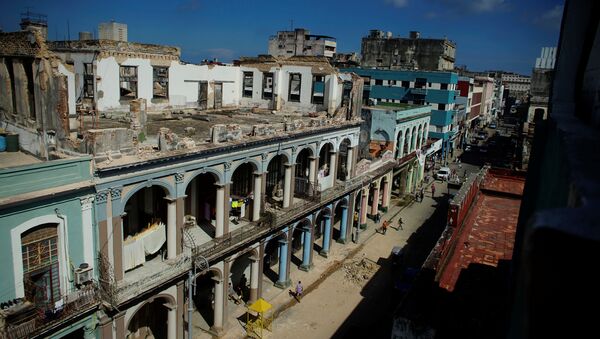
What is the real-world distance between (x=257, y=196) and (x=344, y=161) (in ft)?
44.0

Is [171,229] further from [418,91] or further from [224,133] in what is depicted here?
[418,91]

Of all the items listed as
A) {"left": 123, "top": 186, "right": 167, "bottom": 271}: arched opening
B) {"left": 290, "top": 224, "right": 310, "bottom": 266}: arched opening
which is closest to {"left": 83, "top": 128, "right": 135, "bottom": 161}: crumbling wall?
{"left": 123, "top": 186, "right": 167, "bottom": 271}: arched opening

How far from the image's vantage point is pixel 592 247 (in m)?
1.45

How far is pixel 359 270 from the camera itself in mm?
30344

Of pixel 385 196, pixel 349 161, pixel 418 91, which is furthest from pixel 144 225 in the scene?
pixel 418 91

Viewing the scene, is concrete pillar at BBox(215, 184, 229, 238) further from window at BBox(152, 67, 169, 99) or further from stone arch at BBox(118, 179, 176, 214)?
window at BBox(152, 67, 169, 99)

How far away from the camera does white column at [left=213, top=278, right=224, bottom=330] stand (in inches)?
849

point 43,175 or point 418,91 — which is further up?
point 418,91

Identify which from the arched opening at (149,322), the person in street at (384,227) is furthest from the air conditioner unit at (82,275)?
the person in street at (384,227)

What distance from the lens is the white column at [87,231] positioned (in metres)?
14.8

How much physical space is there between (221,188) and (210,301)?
7641 mm

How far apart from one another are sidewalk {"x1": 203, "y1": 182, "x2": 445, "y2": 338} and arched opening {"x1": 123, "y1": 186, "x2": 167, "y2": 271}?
5933mm

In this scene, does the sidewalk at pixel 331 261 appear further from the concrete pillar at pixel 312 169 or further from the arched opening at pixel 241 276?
the concrete pillar at pixel 312 169

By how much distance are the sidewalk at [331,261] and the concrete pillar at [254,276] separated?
92cm
